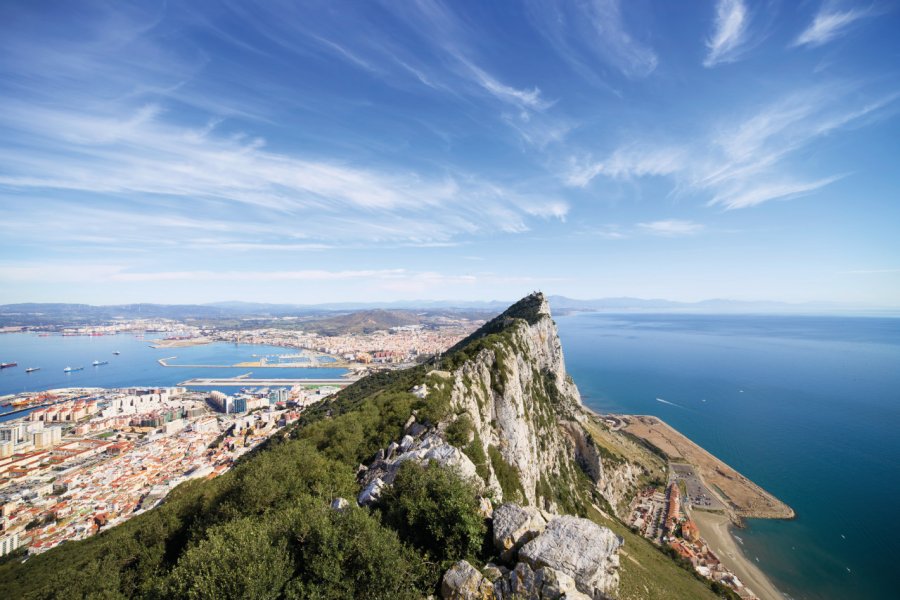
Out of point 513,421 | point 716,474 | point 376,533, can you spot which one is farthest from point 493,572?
point 716,474

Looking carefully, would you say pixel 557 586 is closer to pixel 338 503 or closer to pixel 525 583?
pixel 525 583

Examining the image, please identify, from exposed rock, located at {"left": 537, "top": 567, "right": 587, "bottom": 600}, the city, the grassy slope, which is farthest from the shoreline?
the city

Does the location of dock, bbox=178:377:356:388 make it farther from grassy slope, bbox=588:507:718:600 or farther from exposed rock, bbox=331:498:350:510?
exposed rock, bbox=331:498:350:510

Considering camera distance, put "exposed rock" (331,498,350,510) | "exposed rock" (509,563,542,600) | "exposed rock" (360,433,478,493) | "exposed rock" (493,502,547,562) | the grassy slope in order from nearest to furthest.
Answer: "exposed rock" (509,563,542,600), "exposed rock" (493,502,547,562), "exposed rock" (331,498,350,510), "exposed rock" (360,433,478,493), the grassy slope

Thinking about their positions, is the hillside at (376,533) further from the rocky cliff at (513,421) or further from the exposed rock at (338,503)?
the rocky cliff at (513,421)

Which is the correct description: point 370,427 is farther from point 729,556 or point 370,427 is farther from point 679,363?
point 679,363

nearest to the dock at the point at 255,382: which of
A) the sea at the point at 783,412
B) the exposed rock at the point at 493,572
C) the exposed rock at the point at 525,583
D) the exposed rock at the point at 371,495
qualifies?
the sea at the point at 783,412
